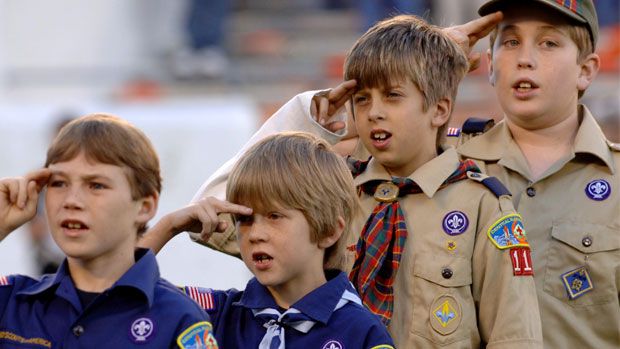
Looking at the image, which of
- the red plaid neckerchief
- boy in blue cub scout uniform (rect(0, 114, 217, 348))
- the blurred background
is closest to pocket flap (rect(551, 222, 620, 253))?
the red plaid neckerchief

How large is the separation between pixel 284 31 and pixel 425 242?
10.5m

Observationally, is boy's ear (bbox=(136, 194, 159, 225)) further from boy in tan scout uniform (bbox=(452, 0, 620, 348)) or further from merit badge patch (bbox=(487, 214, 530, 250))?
boy in tan scout uniform (bbox=(452, 0, 620, 348))

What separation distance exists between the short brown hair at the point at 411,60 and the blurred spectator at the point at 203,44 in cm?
924

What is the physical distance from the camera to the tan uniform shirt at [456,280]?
14.2ft

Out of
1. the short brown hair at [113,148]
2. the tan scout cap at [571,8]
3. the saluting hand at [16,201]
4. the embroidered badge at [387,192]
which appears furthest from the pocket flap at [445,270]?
the saluting hand at [16,201]

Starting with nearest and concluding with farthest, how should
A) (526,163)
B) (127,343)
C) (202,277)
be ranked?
(127,343) < (526,163) < (202,277)

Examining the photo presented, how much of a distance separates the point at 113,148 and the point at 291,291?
0.60 metres

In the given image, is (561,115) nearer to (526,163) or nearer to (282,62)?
(526,163)

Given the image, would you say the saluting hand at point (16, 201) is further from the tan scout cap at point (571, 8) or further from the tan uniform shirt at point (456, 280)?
the tan scout cap at point (571, 8)

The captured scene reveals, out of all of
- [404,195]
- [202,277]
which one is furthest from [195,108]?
[404,195]

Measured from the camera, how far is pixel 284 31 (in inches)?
583

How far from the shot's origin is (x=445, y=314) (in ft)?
14.3

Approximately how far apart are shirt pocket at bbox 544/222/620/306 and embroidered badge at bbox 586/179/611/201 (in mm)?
98

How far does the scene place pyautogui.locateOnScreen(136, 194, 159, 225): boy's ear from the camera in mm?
4164
